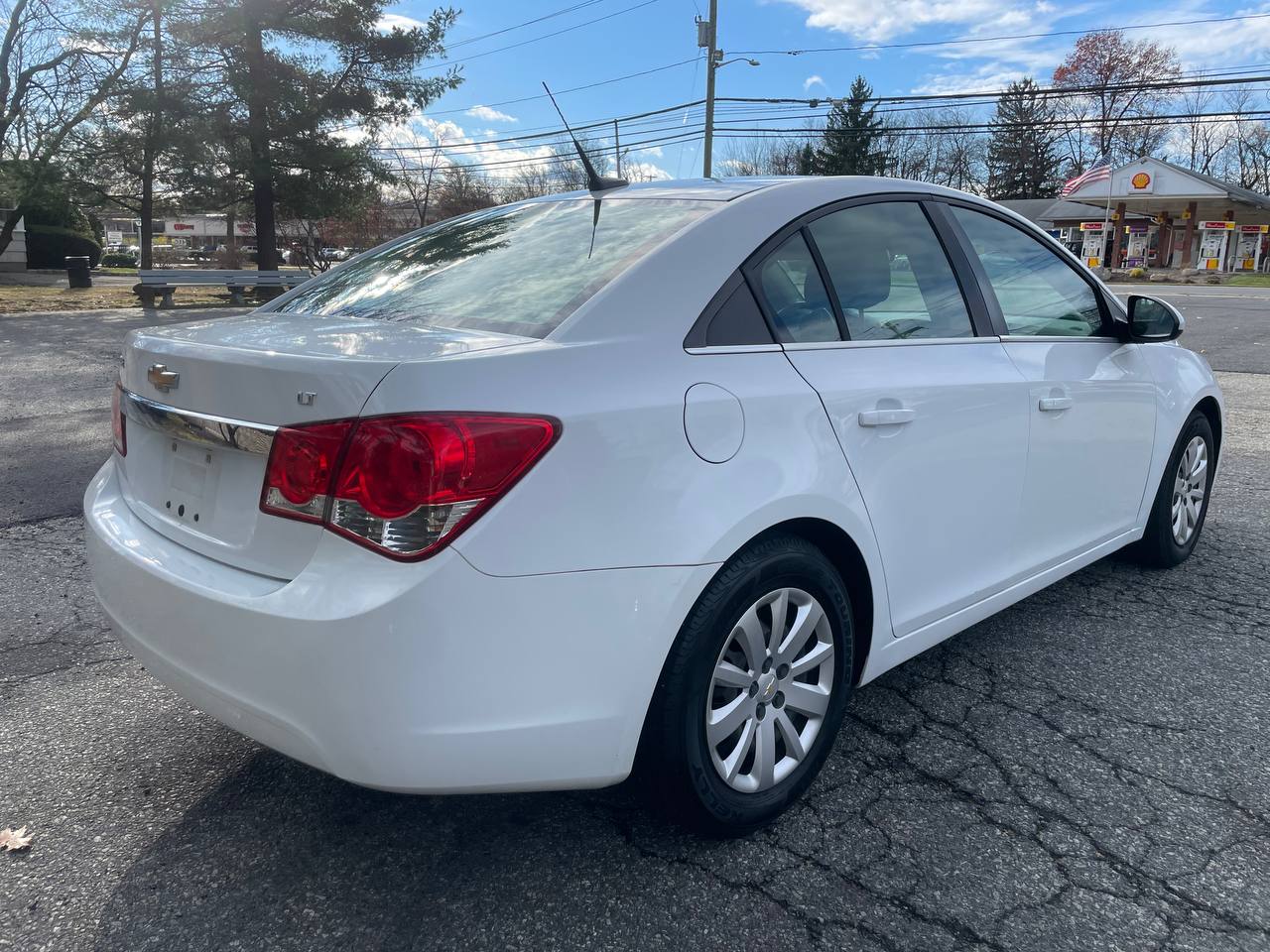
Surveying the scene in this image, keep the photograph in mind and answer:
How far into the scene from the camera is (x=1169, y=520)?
4.22 meters

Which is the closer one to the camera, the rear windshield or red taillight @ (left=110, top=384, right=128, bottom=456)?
the rear windshield

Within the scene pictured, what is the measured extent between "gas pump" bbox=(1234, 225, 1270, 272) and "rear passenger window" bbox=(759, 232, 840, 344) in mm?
65155

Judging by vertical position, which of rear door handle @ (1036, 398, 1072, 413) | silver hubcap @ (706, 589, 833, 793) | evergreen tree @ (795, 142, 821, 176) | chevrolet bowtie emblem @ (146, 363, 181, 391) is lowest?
silver hubcap @ (706, 589, 833, 793)

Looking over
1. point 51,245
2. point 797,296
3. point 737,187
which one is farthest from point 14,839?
point 51,245

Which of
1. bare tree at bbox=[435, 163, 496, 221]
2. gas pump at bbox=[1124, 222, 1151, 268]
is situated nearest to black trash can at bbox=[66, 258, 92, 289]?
bare tree at bbox=[435, 163, 496, 221]

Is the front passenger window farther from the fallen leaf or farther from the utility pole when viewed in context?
the utility pole

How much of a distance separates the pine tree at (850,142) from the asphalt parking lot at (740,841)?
5221 cm

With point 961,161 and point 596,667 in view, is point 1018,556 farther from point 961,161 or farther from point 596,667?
point 961,161

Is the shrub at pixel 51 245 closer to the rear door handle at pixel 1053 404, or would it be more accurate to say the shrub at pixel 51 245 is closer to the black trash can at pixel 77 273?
the black trash can at pixel 77 273

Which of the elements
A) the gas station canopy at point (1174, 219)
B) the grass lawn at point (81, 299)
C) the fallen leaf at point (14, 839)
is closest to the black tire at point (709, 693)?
the fallen leaf at point (14, 839)

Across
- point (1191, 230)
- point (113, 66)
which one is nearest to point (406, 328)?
point (113, 66)

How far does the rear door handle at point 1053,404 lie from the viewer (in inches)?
123

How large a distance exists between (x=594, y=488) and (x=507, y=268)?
95 cm

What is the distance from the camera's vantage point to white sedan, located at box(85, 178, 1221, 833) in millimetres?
1833
